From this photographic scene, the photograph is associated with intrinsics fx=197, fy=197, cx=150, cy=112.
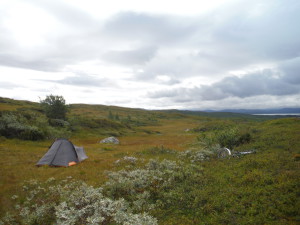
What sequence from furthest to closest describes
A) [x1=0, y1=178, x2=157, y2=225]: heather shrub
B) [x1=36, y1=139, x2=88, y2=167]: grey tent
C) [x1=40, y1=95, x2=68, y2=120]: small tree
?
1. [x1=40, y1=95, x2=68, y2=120]: small tree
2. [x1=36, y1=139, x2=88, y2=167]: grey tent
3. [x1=0, y1=178, x2=157, y2=225]: heather shrub

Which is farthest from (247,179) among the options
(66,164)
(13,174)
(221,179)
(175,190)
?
(13,174)

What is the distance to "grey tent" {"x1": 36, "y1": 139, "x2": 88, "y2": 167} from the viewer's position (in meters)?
19.1

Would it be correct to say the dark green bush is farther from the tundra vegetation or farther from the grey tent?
the grey tent

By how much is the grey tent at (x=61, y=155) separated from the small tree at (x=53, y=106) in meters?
39.8

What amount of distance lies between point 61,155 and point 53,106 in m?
41.4

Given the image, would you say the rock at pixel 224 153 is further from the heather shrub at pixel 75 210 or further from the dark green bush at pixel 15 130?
the dark green bush at pixel 15 130

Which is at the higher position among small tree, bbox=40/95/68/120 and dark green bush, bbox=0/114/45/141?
small tree, bbox=40/95/68/120

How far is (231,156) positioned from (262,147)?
15.0 ft

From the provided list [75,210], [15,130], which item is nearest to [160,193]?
[75,210]

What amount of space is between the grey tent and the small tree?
39809mm

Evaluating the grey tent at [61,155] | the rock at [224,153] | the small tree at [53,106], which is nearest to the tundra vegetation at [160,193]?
the rock at [224,153]

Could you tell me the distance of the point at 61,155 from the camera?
64.1 feet

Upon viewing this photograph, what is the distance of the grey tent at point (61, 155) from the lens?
19086 mm

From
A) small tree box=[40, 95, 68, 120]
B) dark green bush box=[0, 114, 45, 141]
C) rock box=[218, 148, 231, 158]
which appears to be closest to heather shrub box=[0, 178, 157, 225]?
rock box=[218, 148, 231, 158]
